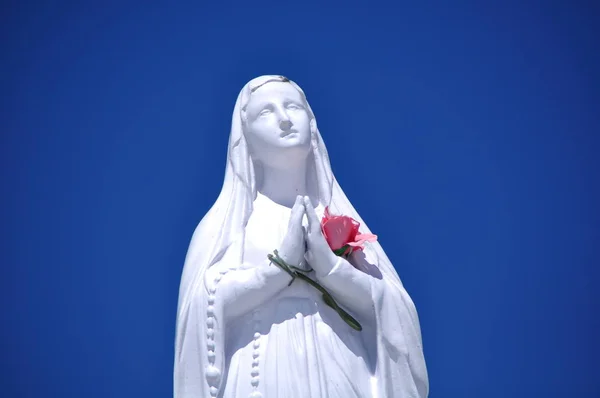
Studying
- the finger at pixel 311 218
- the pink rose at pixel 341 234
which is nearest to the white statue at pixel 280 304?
the finger at pixel 311 218

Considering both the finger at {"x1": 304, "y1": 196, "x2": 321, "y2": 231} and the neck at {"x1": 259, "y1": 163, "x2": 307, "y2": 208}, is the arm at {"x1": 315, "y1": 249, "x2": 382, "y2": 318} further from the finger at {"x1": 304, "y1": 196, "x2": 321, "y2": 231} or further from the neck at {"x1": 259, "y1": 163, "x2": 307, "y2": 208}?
the neck at {"x1": 259, "y1": 163, "x2": 307, "y2": 208}

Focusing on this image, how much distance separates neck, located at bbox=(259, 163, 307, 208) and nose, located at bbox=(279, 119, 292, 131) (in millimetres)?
303

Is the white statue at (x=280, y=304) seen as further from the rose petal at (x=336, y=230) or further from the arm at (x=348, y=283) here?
the rose petal at (x=336, y=230)

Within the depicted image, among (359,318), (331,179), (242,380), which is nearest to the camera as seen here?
(242,380)

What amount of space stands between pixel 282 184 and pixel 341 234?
713mm

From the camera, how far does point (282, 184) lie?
688cm

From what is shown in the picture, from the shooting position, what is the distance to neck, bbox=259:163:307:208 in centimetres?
686

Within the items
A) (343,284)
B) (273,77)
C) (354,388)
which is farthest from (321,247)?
(273,77)

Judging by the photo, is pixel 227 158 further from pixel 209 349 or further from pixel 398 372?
pixel 398 372

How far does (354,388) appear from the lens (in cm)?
613

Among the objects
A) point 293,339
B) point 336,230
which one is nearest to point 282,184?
point 336,230

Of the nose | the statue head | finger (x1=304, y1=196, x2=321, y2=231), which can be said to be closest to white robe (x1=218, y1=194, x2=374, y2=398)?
finger (x1=304, y1=196, x2=321, y2=231)

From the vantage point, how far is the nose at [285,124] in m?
6.68

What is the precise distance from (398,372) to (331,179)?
143 centimetres
